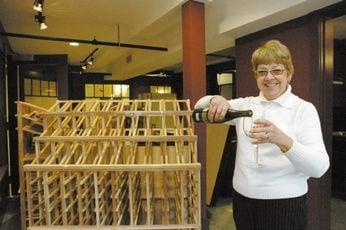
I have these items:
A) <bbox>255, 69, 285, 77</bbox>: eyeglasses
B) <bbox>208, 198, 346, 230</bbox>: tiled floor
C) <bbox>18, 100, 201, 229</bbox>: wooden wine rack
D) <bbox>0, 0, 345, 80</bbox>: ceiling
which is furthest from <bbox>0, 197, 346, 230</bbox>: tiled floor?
<bbox>255, 69, 285, 77</bbox>: eyeglasses

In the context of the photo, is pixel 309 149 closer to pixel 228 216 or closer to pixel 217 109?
pixel 217 109

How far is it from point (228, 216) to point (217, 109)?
2.78 meters

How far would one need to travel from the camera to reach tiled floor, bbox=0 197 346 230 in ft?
11.3

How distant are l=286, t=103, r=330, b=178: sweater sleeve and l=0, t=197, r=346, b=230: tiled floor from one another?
97.3 inches

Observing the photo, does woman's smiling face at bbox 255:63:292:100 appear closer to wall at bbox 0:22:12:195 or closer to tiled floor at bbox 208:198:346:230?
tiled floor at bbox 208:198:346:230

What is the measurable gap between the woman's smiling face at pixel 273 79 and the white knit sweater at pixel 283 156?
3 cm

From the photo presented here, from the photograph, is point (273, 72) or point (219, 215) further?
point (219, 215)

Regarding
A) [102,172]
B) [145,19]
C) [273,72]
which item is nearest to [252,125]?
[273,72]

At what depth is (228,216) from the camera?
3.66m

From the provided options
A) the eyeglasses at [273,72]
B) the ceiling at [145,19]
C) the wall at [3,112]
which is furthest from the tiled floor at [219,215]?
the eyeglasses at [273,72]

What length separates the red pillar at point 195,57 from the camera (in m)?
3.17

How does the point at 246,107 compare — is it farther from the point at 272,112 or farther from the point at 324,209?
the point at 324,209

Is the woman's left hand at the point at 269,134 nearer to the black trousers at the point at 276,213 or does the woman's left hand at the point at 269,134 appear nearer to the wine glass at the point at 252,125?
the wine glass at the point at 252,125

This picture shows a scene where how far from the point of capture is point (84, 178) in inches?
65.8
